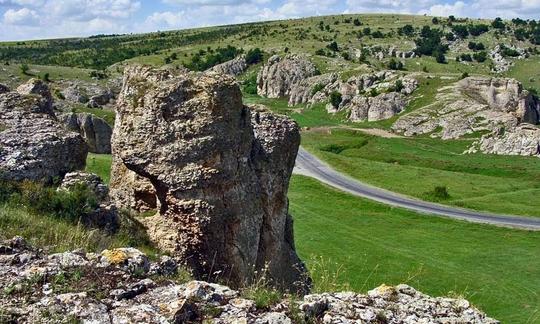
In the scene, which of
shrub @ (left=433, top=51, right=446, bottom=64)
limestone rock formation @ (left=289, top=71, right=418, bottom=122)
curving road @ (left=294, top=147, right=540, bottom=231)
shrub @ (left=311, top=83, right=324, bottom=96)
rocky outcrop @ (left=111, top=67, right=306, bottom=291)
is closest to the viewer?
rocky outcrop @ (left=111, top=67, right=306, bottom=291)

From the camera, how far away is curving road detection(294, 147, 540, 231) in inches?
2197


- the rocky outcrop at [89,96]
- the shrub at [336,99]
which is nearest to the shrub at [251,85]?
the shrub at [336,99]

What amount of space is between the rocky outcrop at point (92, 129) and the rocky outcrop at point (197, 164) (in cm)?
3850

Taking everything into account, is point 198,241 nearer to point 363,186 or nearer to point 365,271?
point 365,271

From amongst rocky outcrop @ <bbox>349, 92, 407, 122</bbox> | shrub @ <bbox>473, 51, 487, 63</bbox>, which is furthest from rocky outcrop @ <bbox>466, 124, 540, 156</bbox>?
shrub @ <bbox>473, 51, 487, 63</bbox>

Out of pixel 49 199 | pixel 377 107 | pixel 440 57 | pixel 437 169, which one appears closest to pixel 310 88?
Result: pixel 377 107

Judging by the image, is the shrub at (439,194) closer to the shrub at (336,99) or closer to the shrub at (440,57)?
the shrub at (336,99)

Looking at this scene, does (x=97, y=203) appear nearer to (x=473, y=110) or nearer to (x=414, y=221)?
(x=414, y=221)

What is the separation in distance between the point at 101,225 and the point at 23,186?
2.05m

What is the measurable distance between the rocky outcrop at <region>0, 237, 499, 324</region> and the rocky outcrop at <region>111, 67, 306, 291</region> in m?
5.40

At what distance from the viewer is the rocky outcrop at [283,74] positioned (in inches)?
6289

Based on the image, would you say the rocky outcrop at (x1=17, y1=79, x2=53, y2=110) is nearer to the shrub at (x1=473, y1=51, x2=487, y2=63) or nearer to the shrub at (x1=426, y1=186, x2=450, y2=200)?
the shrub at (x1=426, y1=186, x2=450, y2=200)

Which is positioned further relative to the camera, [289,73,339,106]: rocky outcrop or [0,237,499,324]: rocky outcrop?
[289,73,339,106]: rocky outcrop

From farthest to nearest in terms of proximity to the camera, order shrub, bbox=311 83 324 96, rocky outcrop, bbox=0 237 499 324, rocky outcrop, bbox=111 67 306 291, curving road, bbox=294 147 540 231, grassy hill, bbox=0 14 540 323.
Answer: shrub, bbox=311 83 324 96 < curving road, bbox=294 147 540 231 < grassy hill, bbox=0 14 540 323 < rocky outcrop, bbox=111 67 306 291 < rocky outcrop, bbox=0 237 499 324
